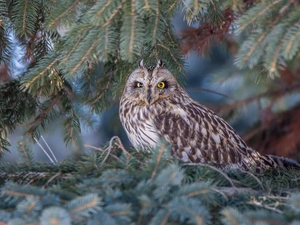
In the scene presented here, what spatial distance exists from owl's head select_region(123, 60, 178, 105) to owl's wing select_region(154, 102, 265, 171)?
5.9 inches

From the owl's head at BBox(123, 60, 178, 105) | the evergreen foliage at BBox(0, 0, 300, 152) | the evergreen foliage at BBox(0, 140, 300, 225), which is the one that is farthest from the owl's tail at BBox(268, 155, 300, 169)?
the evergreen foliage at BBox(0, 140, 300, 225)

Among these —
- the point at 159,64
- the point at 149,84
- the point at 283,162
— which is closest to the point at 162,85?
the point at 149,84

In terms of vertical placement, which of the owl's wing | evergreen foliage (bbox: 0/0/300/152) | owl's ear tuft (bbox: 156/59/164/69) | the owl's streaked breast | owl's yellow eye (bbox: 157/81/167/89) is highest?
evergreen foliage (bbox: 0/0/300/152)

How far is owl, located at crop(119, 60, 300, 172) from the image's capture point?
12.2ft

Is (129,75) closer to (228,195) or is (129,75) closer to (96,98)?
(96,98)

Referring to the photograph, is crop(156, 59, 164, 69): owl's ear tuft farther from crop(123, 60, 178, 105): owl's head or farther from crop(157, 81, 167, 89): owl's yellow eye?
crop(157, 81, 167, 89): owl's yellow eye

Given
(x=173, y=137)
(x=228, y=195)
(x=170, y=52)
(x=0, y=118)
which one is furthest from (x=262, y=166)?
(x=0, y=118)

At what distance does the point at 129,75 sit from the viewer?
152 inches

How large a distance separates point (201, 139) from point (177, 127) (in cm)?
19

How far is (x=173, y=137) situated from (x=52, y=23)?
4.12 feet

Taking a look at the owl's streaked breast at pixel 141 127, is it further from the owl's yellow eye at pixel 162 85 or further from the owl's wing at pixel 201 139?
the owl's yellow eye at pixel 162 85

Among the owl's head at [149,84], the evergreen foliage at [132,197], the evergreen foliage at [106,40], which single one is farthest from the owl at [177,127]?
the evergreen foliage at [132,197]

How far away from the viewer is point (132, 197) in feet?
6.62

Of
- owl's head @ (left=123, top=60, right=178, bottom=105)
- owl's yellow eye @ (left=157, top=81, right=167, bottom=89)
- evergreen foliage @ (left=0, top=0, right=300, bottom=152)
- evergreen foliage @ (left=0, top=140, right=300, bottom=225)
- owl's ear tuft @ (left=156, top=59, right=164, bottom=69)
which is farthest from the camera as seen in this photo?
owl's yellow eye @ (left=157, top=81, right=167, bottom=89)
